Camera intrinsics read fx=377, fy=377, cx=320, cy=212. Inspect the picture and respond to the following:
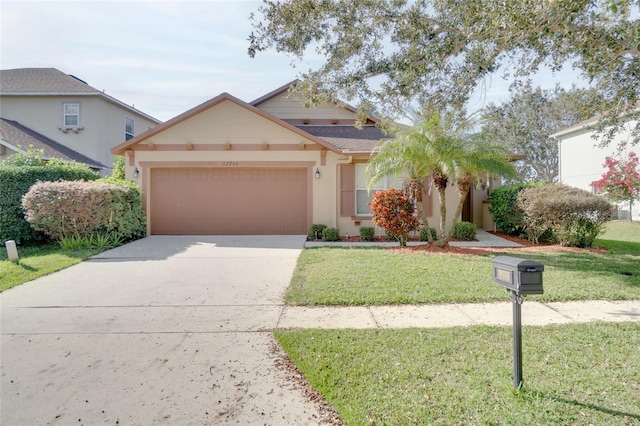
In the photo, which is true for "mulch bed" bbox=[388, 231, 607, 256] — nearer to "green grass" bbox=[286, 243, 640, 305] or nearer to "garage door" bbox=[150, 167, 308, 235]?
"green grass" bbox=[286, 243, 640, 305]

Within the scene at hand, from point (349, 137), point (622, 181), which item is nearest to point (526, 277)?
point (349, 137)

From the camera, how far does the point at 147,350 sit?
4.11m

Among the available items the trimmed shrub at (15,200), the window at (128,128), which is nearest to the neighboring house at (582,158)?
the trimmed shrub at (15,200)

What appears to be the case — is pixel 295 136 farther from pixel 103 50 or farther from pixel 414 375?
pixel 414 375

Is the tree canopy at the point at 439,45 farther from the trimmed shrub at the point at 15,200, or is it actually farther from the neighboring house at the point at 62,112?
the neighboring house at the point at 62,112

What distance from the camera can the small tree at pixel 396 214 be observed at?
34.2 feet

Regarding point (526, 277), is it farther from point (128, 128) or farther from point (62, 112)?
point (128, 128)

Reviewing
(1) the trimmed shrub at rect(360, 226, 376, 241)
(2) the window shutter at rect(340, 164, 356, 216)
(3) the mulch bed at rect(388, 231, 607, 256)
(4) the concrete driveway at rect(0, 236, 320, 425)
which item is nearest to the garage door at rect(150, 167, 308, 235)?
(2) the window shutter at rect(340, 164, 356, 216)

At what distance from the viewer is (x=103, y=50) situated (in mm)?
10727

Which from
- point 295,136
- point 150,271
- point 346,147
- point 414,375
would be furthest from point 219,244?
point 414,375

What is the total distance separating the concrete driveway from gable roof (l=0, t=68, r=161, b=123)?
Result: 14.3 m

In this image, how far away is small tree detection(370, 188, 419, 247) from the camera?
1042 cm

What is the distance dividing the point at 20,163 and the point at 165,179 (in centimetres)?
455

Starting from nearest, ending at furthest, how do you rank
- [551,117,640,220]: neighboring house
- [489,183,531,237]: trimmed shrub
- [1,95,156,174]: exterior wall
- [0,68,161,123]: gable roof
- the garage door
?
[489,183,531,237]: trimmed shrub, the garage door, [0,68,161,123]: gable roof, [1,95,156,174]: exterior wall, [551,117,640,220]: neighboring house
